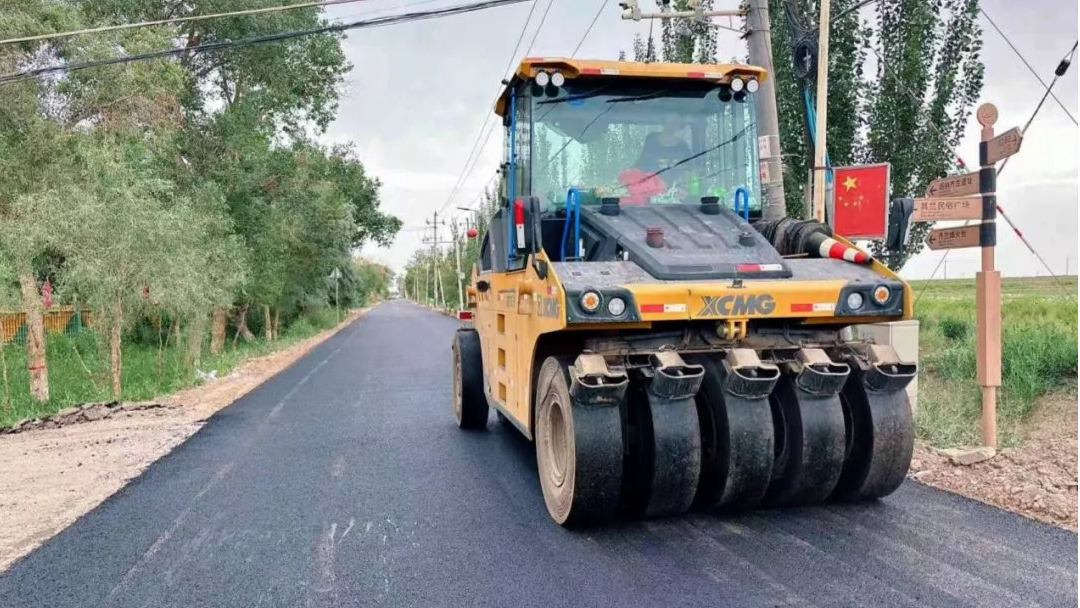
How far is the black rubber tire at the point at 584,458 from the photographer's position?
4.61 m

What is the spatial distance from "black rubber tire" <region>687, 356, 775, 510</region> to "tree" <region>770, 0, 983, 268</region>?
630 centimetres

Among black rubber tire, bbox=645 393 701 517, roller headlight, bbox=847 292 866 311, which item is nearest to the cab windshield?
roller headlight, bbox=847 292 866 311

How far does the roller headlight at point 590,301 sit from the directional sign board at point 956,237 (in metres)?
3.99

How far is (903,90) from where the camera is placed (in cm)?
1052

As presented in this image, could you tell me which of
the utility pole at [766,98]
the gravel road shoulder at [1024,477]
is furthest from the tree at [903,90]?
the gravel road shoulder at [1024,477]

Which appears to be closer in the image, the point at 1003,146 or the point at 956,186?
the point at 1003,146

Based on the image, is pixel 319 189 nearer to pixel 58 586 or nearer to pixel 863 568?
pixel 58 586

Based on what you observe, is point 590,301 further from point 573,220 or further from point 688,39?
point 688,39

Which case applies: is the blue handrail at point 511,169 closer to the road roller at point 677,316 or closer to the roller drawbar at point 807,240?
the road roller at point 677,316

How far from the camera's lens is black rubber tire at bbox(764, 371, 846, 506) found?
472cm

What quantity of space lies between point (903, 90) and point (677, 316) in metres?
7.81

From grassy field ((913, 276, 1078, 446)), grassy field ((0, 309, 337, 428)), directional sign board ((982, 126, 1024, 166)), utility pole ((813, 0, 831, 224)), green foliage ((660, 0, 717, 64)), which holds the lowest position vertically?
grassy field ((0, 309, 337, 428))

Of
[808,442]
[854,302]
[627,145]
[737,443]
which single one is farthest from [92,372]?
[854,302]

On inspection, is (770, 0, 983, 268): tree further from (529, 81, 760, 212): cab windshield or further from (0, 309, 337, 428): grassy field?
(0, 309, 337, 428): grassy field
